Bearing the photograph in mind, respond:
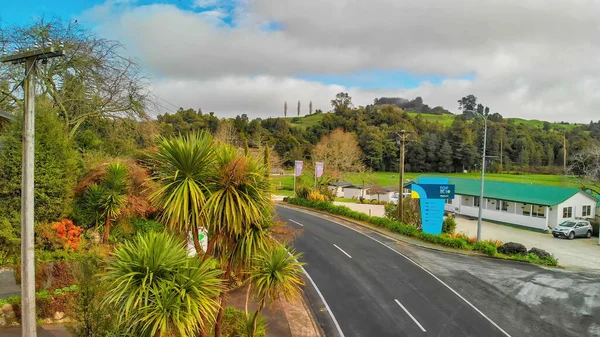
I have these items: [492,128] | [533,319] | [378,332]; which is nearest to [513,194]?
[533,319]

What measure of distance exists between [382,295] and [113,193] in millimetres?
11854

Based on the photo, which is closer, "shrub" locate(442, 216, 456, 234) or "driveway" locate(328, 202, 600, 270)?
"driveway" locate(328, 202, 600, 270)

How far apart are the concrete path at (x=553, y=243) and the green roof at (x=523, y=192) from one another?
311cm

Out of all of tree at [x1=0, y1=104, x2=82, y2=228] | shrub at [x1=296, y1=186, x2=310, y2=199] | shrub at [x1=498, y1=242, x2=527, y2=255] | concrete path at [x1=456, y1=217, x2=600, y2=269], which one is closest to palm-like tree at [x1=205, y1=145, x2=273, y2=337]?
tree at [x1=0, y1=104, x2=82, y2=228]

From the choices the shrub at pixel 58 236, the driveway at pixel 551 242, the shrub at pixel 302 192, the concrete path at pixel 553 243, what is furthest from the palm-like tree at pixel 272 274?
the shrub at pixel 302 192

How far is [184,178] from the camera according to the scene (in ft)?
27.2

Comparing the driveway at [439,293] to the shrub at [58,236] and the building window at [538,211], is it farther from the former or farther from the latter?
the building window at [538,211]

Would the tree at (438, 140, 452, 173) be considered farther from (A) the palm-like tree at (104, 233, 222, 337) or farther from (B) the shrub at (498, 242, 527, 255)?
(A) the palm-like tree at (104, 233, 222, 337)

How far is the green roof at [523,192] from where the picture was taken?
124 ft

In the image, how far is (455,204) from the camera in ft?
155

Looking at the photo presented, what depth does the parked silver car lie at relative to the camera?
33156mm

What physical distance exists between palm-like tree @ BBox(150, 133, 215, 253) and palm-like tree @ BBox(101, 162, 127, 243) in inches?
337

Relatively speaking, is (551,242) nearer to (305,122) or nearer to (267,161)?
(267,161)

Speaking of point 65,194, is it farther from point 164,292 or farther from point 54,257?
point 164,292
